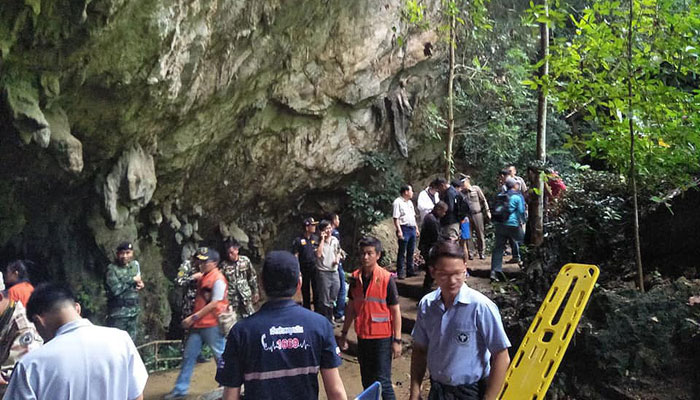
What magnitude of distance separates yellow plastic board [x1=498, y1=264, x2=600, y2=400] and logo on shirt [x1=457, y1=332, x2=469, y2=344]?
1.79ft

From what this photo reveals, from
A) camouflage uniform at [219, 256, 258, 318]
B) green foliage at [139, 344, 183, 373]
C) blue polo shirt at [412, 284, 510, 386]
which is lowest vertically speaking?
green foliage at [139, 344, 183, 373]

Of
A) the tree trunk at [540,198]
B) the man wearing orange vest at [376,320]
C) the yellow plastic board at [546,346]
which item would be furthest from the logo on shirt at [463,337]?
the tree trunk at [540,198]

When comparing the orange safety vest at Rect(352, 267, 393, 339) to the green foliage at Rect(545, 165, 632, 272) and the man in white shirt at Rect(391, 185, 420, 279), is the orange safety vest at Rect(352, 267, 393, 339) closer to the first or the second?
the green foliage at Rect(545, 165, 632, 272)

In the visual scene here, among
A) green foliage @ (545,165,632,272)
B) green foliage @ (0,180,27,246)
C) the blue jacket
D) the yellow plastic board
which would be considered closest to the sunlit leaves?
green foliage @ (545,165,632,272)

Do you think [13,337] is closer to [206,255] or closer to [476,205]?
[206,255]

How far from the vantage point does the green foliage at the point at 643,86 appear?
→ 5.24m

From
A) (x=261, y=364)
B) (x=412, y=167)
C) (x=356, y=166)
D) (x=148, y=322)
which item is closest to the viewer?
(x=261, y=364)

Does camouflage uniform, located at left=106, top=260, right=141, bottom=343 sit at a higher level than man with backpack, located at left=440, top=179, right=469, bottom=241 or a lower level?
lower

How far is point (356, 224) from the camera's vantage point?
46.3 ft

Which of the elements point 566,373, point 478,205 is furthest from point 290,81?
point 566,373

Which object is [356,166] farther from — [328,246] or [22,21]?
[22,21]

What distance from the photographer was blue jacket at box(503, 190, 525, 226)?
834cm

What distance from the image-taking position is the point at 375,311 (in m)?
4.71

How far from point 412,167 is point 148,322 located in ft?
27.0
